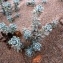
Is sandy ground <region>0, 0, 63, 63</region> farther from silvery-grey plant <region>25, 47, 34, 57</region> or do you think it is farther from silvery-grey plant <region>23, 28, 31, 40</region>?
silvery-grey plant <region>23, 28, 31, 40</region>

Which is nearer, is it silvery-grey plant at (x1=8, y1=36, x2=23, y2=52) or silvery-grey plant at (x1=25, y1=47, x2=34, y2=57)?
silvery-grey plant at (x1=8, y1=36, x2=23, y2=52)

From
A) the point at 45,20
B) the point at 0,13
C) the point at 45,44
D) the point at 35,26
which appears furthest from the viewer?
the point at 0,13

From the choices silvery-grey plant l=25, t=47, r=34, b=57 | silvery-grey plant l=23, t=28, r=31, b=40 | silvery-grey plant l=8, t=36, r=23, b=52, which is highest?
silvery-grey plant l=23, t=28, r=31, b=40

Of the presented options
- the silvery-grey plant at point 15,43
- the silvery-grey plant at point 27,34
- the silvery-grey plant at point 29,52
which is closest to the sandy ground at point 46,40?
the silvery-grey plant at point 29,52

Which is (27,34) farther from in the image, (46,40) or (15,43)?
(46,40)

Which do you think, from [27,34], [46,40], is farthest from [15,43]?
[46,40]

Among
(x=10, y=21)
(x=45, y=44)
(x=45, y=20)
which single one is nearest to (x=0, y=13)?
(x=10, y=21)

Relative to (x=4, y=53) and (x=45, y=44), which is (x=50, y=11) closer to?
(x=45, y=44)

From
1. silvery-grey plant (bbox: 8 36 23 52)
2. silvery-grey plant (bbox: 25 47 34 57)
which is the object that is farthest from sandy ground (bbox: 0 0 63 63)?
silvery-grey plant (bbox: 8 36 23 52)
